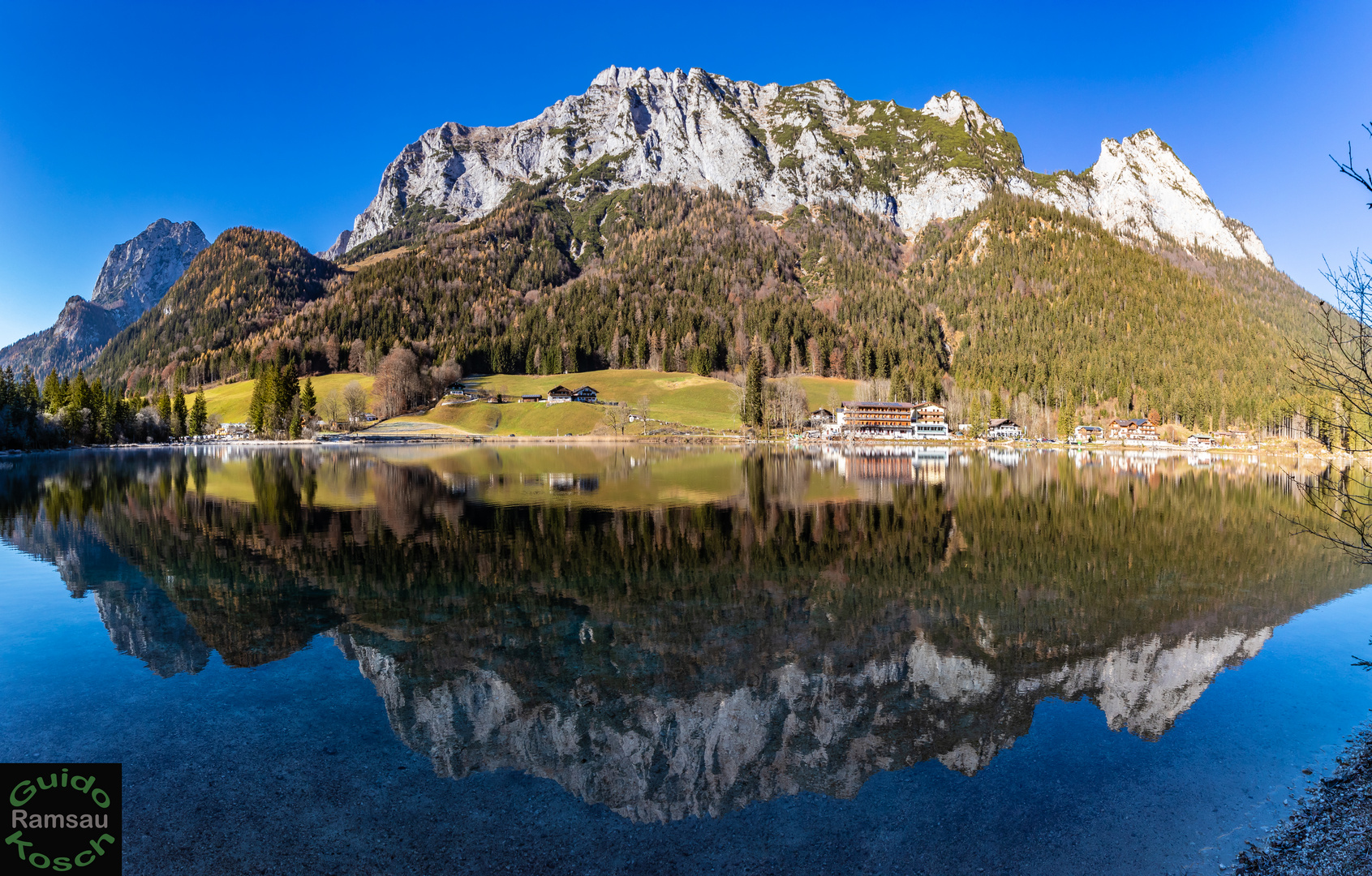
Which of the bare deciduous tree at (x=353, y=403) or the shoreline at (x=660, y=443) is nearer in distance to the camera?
the shoreline at (x=660, y=443)

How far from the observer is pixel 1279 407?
13462 centimetres

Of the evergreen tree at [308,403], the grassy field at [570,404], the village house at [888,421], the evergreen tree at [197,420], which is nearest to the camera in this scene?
the evergreen tree at [197,420]

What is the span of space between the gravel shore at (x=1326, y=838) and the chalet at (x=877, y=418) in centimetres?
16421

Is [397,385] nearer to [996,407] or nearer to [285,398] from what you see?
[285,398]

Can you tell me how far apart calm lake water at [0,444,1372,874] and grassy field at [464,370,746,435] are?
132933 millimetres

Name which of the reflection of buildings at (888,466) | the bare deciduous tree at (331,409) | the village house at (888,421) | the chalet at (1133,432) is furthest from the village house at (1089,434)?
the bare deciduous tree at (331,409)

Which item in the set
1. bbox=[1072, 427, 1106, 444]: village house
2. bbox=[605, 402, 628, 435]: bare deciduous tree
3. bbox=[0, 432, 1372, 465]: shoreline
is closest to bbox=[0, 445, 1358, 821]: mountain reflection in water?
bbox=[0, 432, 1372, 465]: shoreline

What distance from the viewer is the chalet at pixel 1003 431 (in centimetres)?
16762

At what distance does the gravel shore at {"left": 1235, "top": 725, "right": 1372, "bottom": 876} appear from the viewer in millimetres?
7719

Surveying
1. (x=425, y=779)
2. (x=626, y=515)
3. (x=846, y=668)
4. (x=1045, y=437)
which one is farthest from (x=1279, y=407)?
(x=425, y=779)

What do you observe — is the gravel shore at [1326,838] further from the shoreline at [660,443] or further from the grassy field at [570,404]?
the grassy field at [570,404]

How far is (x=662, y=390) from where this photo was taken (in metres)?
184

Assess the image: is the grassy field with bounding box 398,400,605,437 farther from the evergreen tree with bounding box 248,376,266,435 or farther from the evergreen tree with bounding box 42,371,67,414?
the evergreen tree with bounding box 42,371,67,414

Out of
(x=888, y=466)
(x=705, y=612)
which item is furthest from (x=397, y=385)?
(x=705, y=612)
